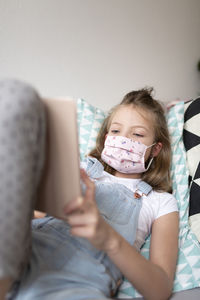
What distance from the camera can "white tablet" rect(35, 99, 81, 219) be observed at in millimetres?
511

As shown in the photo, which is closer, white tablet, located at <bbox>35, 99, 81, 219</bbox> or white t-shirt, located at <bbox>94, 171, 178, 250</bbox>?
white tablet, located at <bbox>35, 99, 81, 219</bbox>

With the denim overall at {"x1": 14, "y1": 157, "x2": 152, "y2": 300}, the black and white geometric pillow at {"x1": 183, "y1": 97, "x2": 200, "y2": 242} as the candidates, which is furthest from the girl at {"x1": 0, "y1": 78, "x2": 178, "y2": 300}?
the black and white geometric pillow at {"x1": 183, "y1": 97, "x2": 200, "y2": 242}

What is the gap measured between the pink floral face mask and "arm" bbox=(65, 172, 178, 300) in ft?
0.69

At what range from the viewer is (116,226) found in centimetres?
78

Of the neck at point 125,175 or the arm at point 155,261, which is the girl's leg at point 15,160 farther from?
the neck at point 125,175

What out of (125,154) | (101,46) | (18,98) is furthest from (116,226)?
(101,46)

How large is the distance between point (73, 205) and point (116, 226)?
0.32m

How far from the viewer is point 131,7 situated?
147 centimetres

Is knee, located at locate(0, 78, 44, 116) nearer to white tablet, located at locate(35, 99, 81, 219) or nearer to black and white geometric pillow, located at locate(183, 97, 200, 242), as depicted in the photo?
white tablet, located at locate(35, 99, 81, 219)

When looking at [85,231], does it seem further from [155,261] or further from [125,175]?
[125,175]

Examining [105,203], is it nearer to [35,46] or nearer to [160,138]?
[160,138]

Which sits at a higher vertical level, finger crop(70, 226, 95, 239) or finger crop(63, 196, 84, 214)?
finger crop(63, 196, 84, 214)

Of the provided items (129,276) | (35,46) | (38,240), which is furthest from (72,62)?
(129,276)

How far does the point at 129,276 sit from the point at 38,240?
0.82 feet
